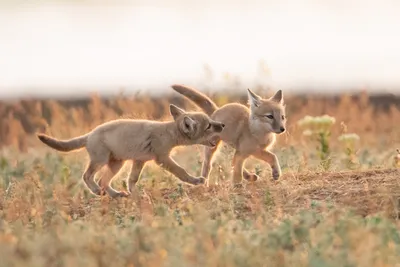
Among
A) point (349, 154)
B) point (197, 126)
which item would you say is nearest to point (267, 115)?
point (197, 126)

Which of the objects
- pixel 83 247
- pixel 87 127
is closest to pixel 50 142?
pixel 83 247

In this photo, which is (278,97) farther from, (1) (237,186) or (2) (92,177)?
(2) (92,177)

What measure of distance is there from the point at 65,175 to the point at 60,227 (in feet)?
15.6

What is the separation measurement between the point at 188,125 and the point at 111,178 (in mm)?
948

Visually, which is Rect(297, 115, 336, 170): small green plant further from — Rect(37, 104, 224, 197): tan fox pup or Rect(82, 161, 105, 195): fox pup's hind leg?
Rect(82, 161, 105, 195): fox pup's hind leg

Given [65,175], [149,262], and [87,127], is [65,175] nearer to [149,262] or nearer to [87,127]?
[87,127]

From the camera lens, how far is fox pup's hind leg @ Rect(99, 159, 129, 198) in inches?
414

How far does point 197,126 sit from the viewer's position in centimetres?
1063

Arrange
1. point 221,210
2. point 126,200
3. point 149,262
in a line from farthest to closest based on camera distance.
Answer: point 126,200 < point 221,210 < point 149,262

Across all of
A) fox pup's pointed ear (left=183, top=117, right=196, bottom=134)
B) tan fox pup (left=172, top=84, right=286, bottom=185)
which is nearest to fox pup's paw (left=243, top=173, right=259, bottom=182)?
tan fox pup (left=172, top=84, right=286, bottom=185)

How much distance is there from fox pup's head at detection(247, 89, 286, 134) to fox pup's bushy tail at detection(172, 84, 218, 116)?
2.43 ft

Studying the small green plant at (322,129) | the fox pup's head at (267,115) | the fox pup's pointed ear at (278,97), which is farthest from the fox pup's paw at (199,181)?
the small green plant at (322,129)

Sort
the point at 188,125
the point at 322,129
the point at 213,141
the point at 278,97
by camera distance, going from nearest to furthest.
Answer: the point at 188,125
the point at 213,141
the point at 278,97
the point at 322,129

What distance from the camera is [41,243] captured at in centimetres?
659
